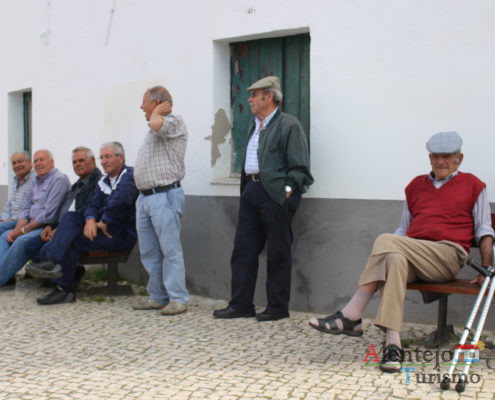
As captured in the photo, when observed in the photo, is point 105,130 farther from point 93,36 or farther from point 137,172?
point 137,172

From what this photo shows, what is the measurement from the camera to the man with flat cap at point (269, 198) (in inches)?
207

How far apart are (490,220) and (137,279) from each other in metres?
4.24

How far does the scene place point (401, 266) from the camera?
158 inches

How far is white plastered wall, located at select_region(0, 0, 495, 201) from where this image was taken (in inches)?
193

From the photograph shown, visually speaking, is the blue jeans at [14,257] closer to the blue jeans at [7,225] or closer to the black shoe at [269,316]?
the blue jeans at [7,225]

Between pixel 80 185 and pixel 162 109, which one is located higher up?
pixel 162 109

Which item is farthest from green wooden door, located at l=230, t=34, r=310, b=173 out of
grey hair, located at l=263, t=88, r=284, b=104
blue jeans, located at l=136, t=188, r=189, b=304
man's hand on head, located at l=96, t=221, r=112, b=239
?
man's hand on head, located at l=96, t=221, r=112, b=239

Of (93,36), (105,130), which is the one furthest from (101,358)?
(93,36)

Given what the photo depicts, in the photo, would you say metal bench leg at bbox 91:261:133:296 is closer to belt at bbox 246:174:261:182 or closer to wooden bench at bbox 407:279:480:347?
belt at bbox 246:174:261:182

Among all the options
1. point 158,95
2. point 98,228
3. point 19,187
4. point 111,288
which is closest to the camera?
point 158,95

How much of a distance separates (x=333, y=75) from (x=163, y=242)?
81.2 inches

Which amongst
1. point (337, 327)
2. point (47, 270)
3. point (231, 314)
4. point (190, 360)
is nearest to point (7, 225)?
point (47, 270)

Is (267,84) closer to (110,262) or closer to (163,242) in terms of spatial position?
(163,242)

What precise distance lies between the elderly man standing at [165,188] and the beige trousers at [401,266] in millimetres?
2108
